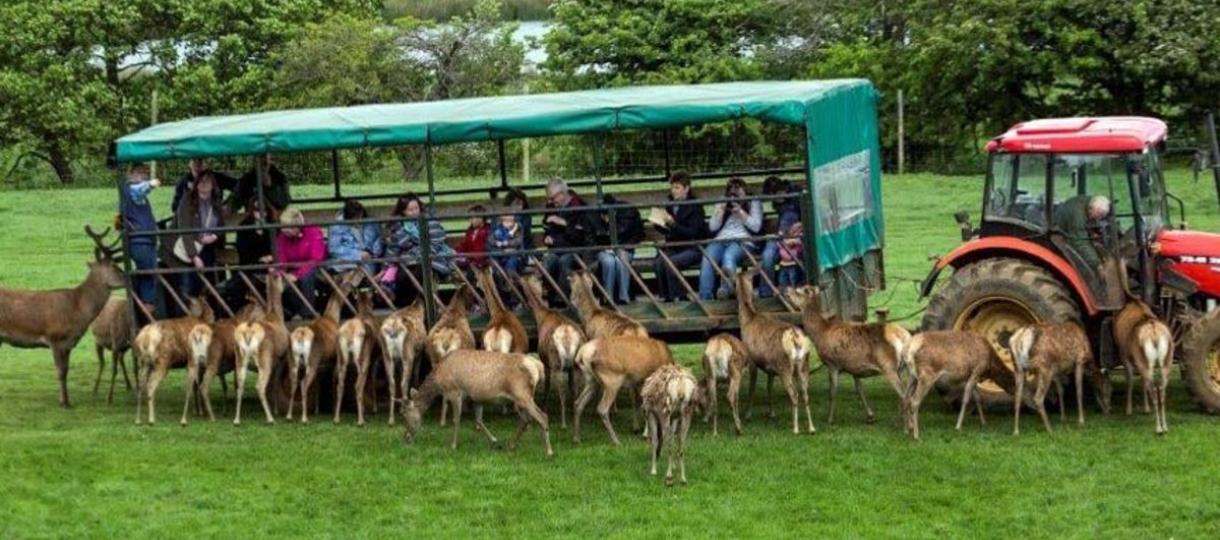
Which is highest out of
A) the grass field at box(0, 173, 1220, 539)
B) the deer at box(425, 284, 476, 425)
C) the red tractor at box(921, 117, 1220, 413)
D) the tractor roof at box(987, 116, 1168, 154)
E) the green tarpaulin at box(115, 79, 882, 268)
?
the green tarpaulin at box(115, 79, 882, 268)

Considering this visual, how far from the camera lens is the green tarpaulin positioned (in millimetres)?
16234

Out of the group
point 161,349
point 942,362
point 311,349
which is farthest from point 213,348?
point 942,362

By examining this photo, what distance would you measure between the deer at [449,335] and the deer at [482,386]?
517 millimetres

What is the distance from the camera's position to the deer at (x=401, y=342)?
638 inches

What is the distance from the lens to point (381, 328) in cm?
1625

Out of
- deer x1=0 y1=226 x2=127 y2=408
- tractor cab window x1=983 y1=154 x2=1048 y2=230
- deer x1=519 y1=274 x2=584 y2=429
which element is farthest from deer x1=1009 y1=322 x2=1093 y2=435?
deer x1=0 y1=226 x2=127 y2=408

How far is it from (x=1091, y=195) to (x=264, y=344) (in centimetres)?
687

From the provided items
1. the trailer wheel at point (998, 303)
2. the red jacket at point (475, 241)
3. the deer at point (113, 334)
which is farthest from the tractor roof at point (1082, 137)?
the deer at point (113, 334)

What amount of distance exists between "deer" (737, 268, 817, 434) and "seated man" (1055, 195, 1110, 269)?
7.45ft

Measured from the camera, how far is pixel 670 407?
13.7m

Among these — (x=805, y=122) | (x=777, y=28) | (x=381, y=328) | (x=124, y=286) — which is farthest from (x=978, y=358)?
(x=777, y=28)

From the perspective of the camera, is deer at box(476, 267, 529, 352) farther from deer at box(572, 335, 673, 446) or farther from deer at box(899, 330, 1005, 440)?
deer at box(899, 330, 1005, 440)

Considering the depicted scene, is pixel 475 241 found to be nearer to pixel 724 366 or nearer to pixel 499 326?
pixel 499 326

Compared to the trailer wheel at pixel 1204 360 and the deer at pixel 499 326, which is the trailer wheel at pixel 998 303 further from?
the deer at pixel 499 326
